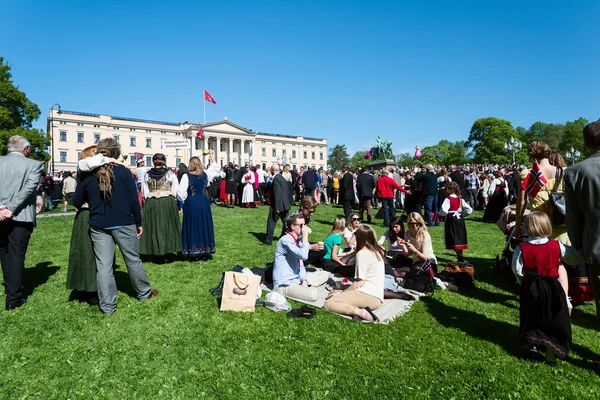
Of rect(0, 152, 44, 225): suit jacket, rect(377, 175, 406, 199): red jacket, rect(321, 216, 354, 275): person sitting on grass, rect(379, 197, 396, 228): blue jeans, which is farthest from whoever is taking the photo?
rect(379, 197, 396, 228): blue jeans

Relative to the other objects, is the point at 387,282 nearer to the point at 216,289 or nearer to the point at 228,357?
the point at 216,289

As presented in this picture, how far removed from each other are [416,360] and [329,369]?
77 cm

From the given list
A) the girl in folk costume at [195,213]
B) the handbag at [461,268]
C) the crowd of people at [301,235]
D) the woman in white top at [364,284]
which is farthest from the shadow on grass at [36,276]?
the handbag at [461,268]

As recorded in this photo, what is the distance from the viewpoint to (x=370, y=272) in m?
4.46

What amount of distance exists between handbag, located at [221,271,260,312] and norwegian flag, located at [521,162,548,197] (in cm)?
351

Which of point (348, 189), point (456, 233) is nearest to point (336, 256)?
point (456, 233)

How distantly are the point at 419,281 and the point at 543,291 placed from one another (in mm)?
2036

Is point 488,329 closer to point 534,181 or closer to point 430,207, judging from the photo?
point 534,181

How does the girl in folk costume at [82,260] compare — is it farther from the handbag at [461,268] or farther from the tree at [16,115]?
the tree at [16,115]

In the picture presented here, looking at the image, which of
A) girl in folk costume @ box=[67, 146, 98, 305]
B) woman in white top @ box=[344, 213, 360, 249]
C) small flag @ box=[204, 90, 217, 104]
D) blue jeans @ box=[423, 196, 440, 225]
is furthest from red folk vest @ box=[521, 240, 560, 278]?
small flag @ box=[204, 90, 217, 104]

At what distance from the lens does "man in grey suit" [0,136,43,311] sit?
4262 millimetres

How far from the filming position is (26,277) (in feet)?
19.1

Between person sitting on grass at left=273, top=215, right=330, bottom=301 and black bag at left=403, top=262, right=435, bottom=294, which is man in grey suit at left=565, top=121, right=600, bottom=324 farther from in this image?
person sitting on grass at left=273, top=215, right=330, bottom=301

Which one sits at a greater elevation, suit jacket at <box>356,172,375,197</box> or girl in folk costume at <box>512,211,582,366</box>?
suit jacket at <box>356,172,375,197</box>
